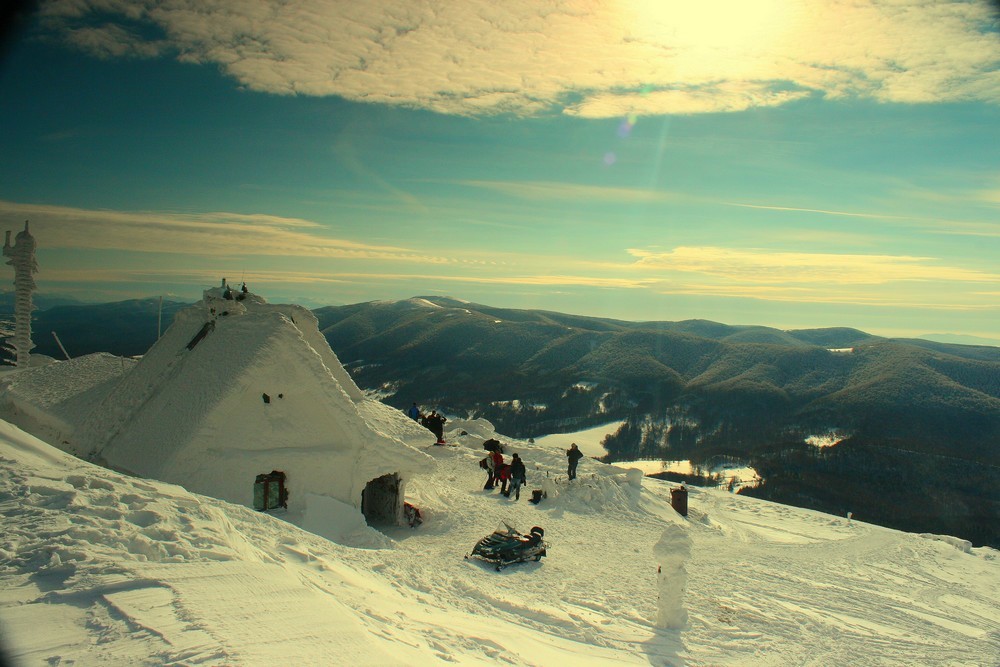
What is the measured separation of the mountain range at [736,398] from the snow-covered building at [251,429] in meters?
53.7

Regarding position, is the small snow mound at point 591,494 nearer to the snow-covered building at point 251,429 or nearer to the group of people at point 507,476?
the group of people at point 507,476

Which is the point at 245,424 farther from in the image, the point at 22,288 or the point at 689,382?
the point at 689,382

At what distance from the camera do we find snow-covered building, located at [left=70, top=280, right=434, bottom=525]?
47.7 ft

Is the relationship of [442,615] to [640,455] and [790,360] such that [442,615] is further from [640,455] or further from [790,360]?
[790,360]

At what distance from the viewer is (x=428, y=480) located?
20703 millimetres

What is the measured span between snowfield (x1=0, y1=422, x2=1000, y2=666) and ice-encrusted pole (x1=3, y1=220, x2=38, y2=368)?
23.6 m

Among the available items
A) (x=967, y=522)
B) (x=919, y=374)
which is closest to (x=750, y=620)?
(x=967, y=522)

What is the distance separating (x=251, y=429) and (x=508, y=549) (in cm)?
721

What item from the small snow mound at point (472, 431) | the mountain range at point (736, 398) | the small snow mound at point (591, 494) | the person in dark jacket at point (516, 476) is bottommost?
the mountain range at point (736, 398)

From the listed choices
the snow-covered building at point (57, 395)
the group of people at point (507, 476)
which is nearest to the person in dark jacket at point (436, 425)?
the group of people at point (507, 476)

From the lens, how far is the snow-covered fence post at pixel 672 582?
1047cm

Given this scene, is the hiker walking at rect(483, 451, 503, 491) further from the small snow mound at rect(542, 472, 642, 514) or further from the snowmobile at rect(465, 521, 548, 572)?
the snowmobile at rect(465, 521, 548, 572)

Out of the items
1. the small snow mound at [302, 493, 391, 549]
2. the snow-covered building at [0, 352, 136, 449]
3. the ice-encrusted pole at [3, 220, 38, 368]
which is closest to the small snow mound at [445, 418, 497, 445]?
the small snow mound at [302, 493, 391, 549]

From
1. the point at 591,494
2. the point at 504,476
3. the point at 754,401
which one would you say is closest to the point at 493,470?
the point at 504,476
